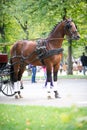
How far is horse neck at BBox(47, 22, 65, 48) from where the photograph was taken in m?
13.4

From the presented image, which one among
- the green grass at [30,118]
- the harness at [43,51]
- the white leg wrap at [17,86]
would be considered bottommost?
the white leg wrap at [17,86]

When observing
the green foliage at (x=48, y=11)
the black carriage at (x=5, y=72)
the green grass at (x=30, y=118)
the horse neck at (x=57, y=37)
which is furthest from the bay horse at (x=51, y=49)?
the green foliage at (x=48, y=11)

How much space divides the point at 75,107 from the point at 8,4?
31.9m

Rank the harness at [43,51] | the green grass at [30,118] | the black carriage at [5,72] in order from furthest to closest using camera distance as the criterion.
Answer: the black carriage at [5,72] < the harness at [43,51] < the green grass at [30,118]

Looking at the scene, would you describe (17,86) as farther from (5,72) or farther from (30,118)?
(30,118)

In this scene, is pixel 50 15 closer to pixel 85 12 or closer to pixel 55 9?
pixel 55 9

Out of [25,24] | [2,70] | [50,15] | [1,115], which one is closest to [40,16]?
[50,15]

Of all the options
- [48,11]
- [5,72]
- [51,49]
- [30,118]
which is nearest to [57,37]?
[51,49]

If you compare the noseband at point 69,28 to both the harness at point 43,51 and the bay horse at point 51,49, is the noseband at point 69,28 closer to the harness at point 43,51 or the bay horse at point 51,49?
the bay horse at point 51,49

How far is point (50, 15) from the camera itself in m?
29.8

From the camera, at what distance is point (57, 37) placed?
1340 cm

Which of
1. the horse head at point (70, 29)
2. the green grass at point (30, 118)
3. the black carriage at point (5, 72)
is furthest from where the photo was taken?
the black carriage at point (5, 72)

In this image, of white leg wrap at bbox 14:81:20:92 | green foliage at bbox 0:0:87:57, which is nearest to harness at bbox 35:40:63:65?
white leg wrap at bbox 14:81:20:92

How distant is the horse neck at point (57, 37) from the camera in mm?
13359
